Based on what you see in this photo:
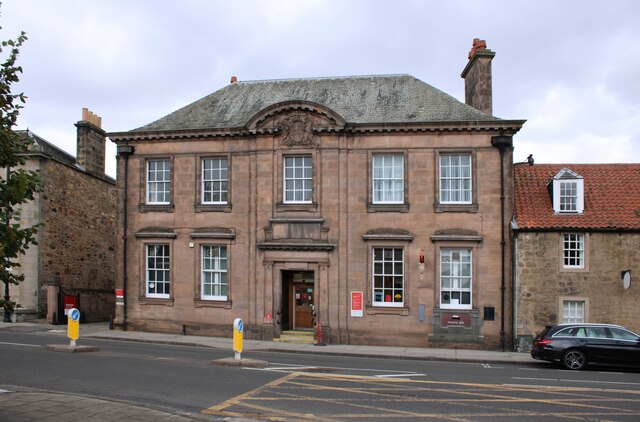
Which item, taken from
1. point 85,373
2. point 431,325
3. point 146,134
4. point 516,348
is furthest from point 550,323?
point 146,134

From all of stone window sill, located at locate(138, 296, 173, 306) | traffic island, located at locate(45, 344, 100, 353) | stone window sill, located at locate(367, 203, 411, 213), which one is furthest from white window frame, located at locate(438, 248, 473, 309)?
traffic island, located at locate(45, 344, 100, 353)

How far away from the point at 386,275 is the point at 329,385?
32.5 ft

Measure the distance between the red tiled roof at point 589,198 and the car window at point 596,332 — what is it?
4.72 m

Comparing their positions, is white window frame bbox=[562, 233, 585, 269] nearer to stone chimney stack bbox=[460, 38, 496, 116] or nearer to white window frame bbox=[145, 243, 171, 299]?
stone chimney stack bbox=[460, 38, 496, 116]

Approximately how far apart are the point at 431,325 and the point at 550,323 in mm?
4225

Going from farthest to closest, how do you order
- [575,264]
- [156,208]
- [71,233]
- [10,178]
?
1. [71,233]
2. [156,208]
3. [575,264]
4. [10,178]

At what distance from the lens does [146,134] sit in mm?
25219

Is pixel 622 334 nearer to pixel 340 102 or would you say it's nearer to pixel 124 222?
pixel 340 102

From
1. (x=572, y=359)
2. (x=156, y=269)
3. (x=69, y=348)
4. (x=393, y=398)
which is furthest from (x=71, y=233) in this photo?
(x=572, y=359)

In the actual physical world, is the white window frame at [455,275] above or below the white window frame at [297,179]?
below

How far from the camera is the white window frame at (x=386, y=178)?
77.4 ft

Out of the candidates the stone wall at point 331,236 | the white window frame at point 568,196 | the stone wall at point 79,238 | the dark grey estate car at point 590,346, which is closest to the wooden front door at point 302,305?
the stone wall at point 331,236

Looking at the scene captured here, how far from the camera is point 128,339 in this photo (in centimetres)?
2288

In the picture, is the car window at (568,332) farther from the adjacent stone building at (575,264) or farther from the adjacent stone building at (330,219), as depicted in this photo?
the adjacent stone building at (330,219)
